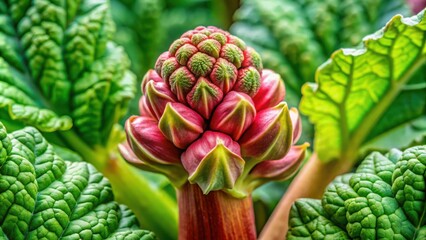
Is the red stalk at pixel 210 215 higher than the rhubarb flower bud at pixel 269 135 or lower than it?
lower

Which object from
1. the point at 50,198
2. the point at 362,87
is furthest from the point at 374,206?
the point at 50,198

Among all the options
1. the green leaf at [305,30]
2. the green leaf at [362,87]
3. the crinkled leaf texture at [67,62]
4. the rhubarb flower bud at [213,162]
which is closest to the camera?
the rhubarb flower bud at [213,162]

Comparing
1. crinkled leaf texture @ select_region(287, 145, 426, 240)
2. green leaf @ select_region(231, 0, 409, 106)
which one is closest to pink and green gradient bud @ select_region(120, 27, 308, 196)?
crinkled leaf texture @ select_region(287, 145, 426, 240)

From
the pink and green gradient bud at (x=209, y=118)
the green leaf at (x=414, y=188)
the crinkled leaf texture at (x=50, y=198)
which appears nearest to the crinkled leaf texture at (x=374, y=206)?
the green leaf at (x=414, y=188)

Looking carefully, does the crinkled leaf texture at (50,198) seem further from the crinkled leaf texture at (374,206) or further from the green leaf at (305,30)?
the green leaf at (305,30)

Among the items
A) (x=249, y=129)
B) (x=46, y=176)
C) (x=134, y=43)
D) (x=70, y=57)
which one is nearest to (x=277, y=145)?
(x=249, y=129)

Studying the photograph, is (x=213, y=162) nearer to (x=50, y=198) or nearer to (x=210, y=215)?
(x=210, y=215)
